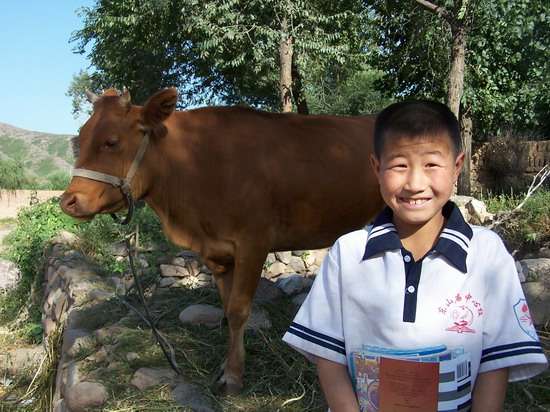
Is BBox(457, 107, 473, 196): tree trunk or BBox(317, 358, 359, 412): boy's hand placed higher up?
BBox(457, 107, 473, 196): tree trunk

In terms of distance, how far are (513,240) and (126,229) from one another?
5.00m

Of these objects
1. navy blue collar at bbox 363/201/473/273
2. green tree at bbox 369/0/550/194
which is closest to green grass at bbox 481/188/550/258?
green tree at bbox 369/0/550/194

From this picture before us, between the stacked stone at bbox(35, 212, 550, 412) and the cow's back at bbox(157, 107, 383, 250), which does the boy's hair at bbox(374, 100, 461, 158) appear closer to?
the cow's back at bbox(157, 107, 383, 250)

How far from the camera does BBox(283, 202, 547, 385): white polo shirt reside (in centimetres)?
157

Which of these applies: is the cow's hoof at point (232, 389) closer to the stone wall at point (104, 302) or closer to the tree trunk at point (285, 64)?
the stone wall at point (104, 302)

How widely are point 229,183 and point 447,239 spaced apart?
221 cm

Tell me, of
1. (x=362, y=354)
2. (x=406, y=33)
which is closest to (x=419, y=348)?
(x=362, y=354)

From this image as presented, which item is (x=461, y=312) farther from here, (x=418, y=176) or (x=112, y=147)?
(x=112, y=147)

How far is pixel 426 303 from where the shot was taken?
1.59m

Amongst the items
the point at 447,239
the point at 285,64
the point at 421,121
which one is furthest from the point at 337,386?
the point at 285,64

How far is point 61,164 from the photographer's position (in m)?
58.8

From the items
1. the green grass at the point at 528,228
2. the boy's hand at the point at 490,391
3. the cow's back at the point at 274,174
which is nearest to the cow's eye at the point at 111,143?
the cow's back at the point at 274,174

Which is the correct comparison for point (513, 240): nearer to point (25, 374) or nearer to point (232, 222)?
point (232, 222)

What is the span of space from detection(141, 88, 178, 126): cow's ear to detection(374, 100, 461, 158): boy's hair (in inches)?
84.6
